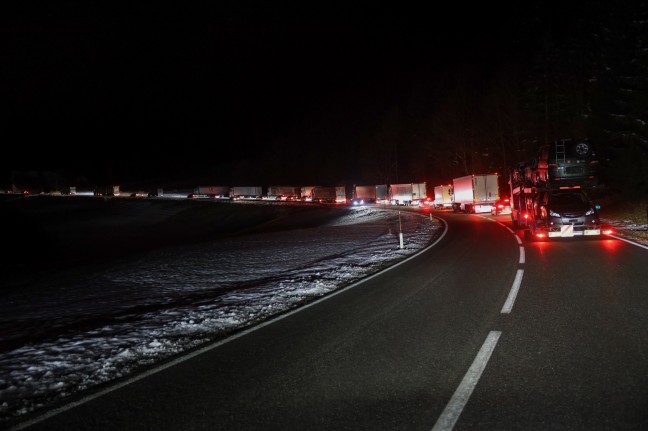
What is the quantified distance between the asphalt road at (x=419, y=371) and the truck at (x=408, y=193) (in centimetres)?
5175

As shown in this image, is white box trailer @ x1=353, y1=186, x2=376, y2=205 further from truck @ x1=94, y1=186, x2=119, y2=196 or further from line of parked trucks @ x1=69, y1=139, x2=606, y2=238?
truck @ x1=94, y1=186, x2=119, y2=196

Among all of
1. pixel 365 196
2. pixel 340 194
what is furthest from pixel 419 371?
pixel 340 194

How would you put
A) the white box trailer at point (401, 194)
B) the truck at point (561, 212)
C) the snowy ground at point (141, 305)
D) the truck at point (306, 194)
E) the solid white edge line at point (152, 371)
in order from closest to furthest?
1. the solid white edge line at point (152, 371)
2. the snowy ground at point (141, 305)
3. the truck at point (561, 212)
4. the white box trailer at point (401, 194)
5. the truck at point (306, 194)

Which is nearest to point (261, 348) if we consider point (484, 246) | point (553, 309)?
point (553, 309)

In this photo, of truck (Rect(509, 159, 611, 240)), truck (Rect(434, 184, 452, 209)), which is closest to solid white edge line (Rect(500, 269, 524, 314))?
truck (Rect(509, 159, 611, 240))

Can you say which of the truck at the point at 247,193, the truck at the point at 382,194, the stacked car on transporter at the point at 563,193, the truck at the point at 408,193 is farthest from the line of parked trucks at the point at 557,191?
the truck at the point at 247,193

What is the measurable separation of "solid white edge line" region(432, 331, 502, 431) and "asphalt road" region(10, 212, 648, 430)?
0.01 m

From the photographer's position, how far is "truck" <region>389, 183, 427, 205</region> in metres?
60.9

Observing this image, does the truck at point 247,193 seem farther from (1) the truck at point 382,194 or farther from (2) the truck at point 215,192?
(1) the truck at point 382,194

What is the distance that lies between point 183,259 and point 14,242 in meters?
38.5

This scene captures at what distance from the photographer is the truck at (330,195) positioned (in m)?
77.6

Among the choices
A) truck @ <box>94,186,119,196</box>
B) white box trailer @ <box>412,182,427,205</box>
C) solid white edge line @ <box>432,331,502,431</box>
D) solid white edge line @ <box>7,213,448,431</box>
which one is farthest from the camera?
truck @ <box>94,186,119,196</box>

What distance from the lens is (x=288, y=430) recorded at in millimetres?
4254

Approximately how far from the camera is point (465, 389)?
193 inches
